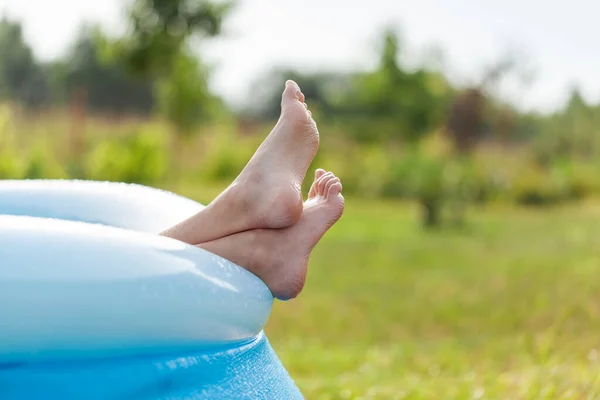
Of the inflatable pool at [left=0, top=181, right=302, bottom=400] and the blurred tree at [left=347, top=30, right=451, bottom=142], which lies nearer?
the inflatable pool at [left=0, top=181, right=302, bottom=400]

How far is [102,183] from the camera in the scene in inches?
103

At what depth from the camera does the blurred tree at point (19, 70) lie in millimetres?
20234

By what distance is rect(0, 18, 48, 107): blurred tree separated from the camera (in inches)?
797

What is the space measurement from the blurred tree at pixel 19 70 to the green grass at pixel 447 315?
541 inches

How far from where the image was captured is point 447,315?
6254 millimetres

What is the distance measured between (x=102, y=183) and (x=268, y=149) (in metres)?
0.82

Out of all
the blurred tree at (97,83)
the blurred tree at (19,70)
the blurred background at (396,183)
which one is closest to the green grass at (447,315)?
the blurred background at (396,183)

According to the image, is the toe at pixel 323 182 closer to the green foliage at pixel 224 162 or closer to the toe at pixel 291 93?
the toe at pixel 291 93

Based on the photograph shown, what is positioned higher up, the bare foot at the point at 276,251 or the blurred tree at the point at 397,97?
the blurred tree at the point at 397,97

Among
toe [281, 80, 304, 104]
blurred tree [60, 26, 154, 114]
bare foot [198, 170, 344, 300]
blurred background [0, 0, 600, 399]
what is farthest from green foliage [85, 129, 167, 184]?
bare foot [198, 170, 344, 300]

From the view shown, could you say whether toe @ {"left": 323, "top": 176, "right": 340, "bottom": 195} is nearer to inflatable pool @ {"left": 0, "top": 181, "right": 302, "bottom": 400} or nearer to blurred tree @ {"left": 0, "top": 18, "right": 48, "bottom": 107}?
inflatable pool @ {"left": 0, "top": 181, "right": 302, "bottom": 400}

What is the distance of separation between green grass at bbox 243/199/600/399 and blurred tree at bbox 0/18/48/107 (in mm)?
13731

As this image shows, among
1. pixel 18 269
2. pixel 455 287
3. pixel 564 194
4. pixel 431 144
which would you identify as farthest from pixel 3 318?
pixel 431 144

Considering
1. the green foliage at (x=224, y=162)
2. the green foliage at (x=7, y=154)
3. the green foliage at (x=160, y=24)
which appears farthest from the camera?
the green foliage at (x=224, y=162)
